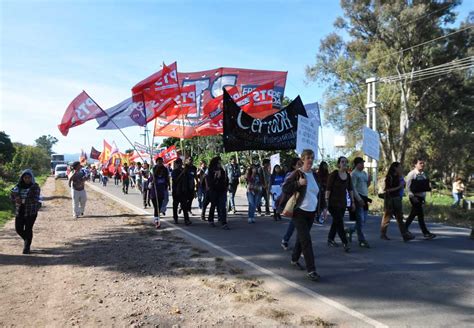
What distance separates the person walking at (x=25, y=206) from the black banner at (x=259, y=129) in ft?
15.4

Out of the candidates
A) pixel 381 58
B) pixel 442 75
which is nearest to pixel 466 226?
pixel 381 58

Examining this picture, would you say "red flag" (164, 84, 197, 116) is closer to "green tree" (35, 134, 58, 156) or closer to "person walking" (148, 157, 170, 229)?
"person walking" (148, 157, 170, 229)

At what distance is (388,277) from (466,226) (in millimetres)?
6674

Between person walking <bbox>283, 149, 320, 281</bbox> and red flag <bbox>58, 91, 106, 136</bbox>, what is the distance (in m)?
6.49

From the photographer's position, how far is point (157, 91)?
35.7 ft

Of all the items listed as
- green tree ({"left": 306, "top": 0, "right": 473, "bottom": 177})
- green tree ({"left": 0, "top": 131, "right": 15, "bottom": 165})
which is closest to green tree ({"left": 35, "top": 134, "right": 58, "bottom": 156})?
green tree ({"left": 0, "top": 131, "right": 15, "bottom": 165})

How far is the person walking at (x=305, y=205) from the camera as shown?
223 inches

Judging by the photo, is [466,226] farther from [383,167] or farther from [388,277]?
[383,167]

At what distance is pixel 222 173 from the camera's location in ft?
34.2

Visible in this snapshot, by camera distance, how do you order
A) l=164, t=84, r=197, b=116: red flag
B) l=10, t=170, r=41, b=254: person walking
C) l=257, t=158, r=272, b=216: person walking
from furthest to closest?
l=164, t=84, r=197, b=116: red flag → l=257, t=158, r=272, b=216: person walking → l=10, t=170, r=41, b=254: person walking

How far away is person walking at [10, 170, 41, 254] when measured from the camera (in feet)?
25.2

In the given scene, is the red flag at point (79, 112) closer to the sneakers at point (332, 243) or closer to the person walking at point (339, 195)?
the person walking at point (339, 195)

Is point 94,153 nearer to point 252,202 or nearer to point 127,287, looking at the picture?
point 252,202

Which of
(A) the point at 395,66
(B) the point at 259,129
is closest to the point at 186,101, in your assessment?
(B) the point at 259,129
